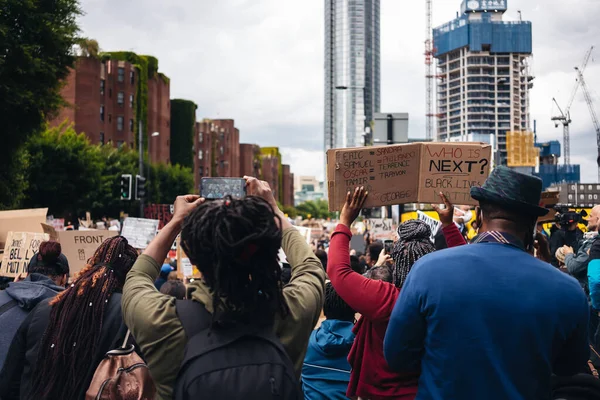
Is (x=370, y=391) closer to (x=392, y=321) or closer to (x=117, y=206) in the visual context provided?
(x=392, y=321)

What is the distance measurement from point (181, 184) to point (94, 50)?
15366 millimetres

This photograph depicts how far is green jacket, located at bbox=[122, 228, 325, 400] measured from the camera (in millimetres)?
2248

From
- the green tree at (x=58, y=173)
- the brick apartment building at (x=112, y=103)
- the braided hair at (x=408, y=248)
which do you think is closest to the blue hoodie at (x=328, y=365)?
the braided hair at (x=408, y=248)

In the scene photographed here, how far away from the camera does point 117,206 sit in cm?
4728

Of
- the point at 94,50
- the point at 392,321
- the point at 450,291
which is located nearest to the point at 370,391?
the point at 392,321

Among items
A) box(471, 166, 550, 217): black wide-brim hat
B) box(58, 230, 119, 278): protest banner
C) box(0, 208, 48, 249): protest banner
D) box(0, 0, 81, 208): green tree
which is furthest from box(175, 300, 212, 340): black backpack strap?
box(0, 0, 81, 208): green tree

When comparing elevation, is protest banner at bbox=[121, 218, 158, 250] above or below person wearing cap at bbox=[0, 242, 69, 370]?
above

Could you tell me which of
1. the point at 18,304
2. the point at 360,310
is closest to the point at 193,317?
the point at 360,310

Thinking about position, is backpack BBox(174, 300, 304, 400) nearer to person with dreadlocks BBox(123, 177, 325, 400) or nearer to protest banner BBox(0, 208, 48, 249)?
person with dreadlocks BBox(123, 177, 325, 400)

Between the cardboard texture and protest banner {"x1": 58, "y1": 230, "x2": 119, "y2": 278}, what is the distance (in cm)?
578

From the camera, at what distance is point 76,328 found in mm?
3426

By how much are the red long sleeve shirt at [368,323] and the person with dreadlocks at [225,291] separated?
73 centimetres

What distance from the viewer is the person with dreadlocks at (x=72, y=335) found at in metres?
3.38

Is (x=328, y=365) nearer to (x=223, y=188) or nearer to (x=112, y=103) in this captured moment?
(x=223, y=188)
